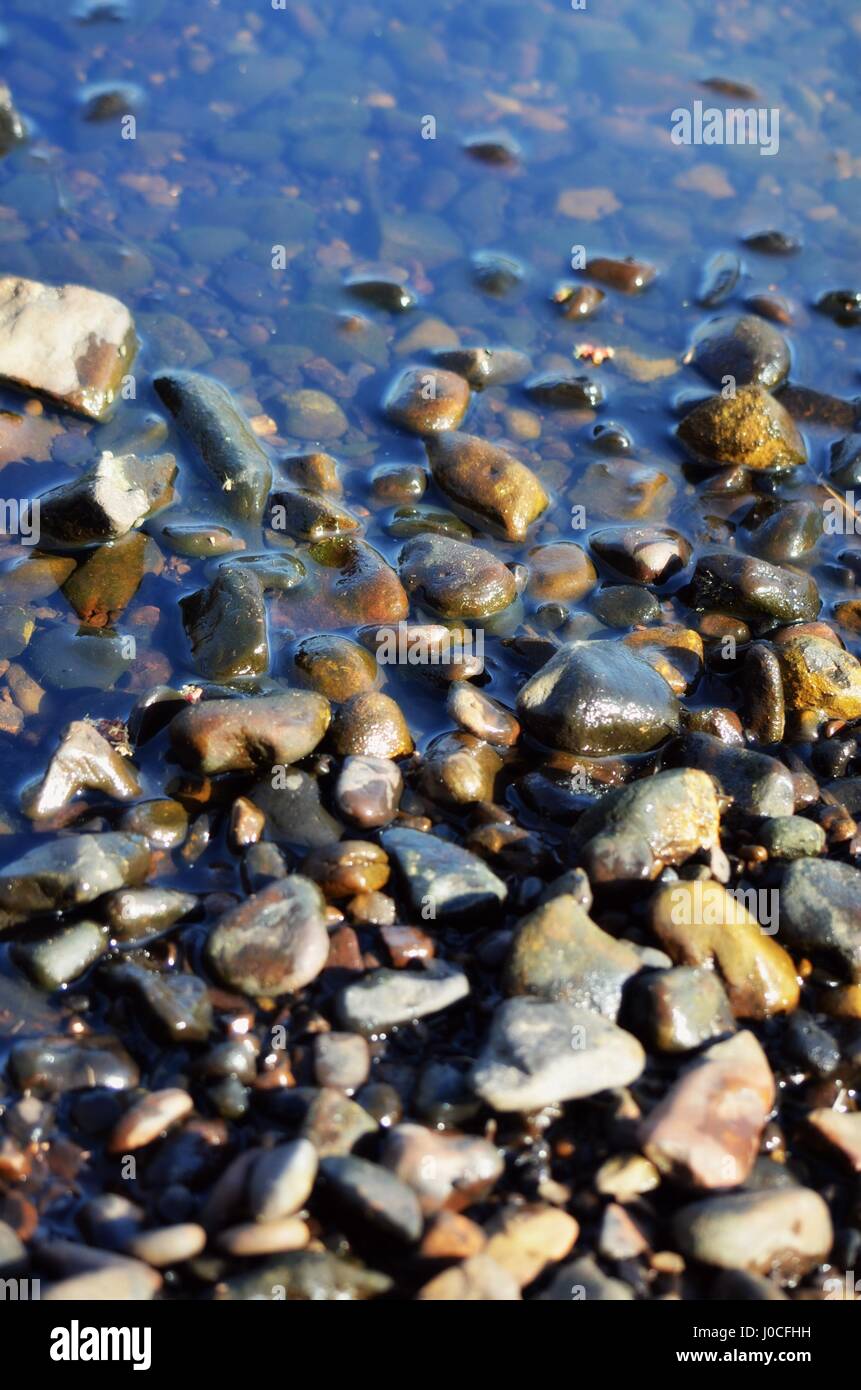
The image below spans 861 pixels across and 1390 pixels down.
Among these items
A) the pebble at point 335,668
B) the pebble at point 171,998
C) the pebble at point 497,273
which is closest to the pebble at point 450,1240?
the pebble at point 171,998

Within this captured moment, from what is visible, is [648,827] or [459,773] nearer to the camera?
[648,827]

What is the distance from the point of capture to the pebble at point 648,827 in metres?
3.90

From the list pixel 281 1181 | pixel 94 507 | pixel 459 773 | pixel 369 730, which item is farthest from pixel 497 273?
pixel 281 1181

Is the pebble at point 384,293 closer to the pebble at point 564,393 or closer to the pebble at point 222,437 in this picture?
the pebble at point 564,393

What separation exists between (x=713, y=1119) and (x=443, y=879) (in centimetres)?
114

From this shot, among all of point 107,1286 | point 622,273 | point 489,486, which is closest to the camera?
point 107,1286

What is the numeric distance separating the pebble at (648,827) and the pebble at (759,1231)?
111 cm

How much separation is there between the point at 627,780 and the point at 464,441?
6.89 feet

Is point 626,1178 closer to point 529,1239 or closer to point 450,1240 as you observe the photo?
point 529,1239

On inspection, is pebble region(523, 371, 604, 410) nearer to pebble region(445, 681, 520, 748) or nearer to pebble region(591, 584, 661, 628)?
pebble region(591, 584, 661, 628)

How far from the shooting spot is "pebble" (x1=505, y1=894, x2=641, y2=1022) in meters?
3.54

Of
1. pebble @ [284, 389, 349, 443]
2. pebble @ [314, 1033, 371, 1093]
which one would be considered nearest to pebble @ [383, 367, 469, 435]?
pebble @ [284, 389, 349, 443]

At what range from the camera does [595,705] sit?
4.44 m

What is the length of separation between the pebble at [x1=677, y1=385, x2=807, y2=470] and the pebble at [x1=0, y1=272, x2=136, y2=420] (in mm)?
3082
